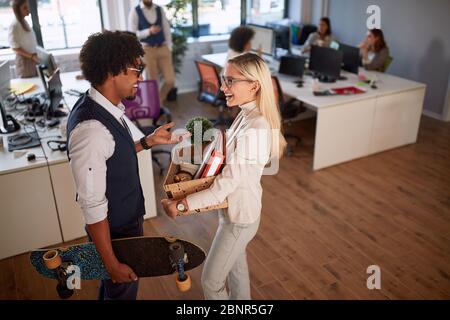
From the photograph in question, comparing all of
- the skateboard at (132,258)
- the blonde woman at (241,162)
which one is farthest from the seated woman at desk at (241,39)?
the skateboard at (132,258)

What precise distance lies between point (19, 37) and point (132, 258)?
4058 millimetres

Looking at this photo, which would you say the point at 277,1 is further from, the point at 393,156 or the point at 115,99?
the point at 115,99

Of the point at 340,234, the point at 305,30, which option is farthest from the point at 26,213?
the point at 305,30

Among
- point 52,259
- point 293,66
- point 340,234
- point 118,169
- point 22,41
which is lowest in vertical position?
point 340,234

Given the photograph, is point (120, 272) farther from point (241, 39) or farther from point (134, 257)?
point (241, 39)

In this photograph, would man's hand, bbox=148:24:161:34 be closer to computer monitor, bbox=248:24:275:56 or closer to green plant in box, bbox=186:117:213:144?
computer monitor, bbox=248:24:275:56

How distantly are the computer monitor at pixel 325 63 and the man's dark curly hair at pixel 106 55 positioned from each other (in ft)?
12.0

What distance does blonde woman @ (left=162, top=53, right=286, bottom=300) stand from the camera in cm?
187

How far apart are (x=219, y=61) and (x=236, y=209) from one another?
4.39 metres

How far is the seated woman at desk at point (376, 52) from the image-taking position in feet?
17.8

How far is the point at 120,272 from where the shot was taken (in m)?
1.83

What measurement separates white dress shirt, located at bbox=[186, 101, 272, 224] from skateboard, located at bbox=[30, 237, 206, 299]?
0.82 ft

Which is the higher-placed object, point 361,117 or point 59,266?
point 59,266
